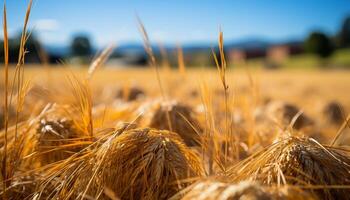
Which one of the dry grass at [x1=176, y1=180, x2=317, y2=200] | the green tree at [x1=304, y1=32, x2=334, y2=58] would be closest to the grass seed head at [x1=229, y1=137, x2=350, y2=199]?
the dry grass at [x1=176, y1=180, x2=317, y2=200]

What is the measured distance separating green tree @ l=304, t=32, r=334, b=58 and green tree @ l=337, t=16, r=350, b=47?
10.9 metres

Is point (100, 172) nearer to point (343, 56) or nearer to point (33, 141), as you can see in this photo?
point (33, 141)

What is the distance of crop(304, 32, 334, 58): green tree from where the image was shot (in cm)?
3762

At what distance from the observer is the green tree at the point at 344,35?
47.9 m

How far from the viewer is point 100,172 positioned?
0.87 meters

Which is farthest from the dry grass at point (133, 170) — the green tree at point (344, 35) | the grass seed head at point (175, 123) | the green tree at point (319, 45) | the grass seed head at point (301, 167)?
the green tree at point (344, 35)

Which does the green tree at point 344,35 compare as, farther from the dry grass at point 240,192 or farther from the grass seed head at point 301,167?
the dry grass at point 240,192

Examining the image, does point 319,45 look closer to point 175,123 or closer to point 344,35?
point 344,35

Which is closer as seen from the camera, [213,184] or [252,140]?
[213,184]

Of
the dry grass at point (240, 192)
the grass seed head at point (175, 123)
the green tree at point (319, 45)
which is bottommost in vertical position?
the green tree at point (319, 45)

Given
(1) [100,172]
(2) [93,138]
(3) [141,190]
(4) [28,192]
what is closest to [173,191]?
(3) [141,190]

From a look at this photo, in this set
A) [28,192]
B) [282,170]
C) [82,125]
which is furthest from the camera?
[82,125]

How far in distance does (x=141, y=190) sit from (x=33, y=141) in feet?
1.63

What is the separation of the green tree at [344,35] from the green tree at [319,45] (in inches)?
428
